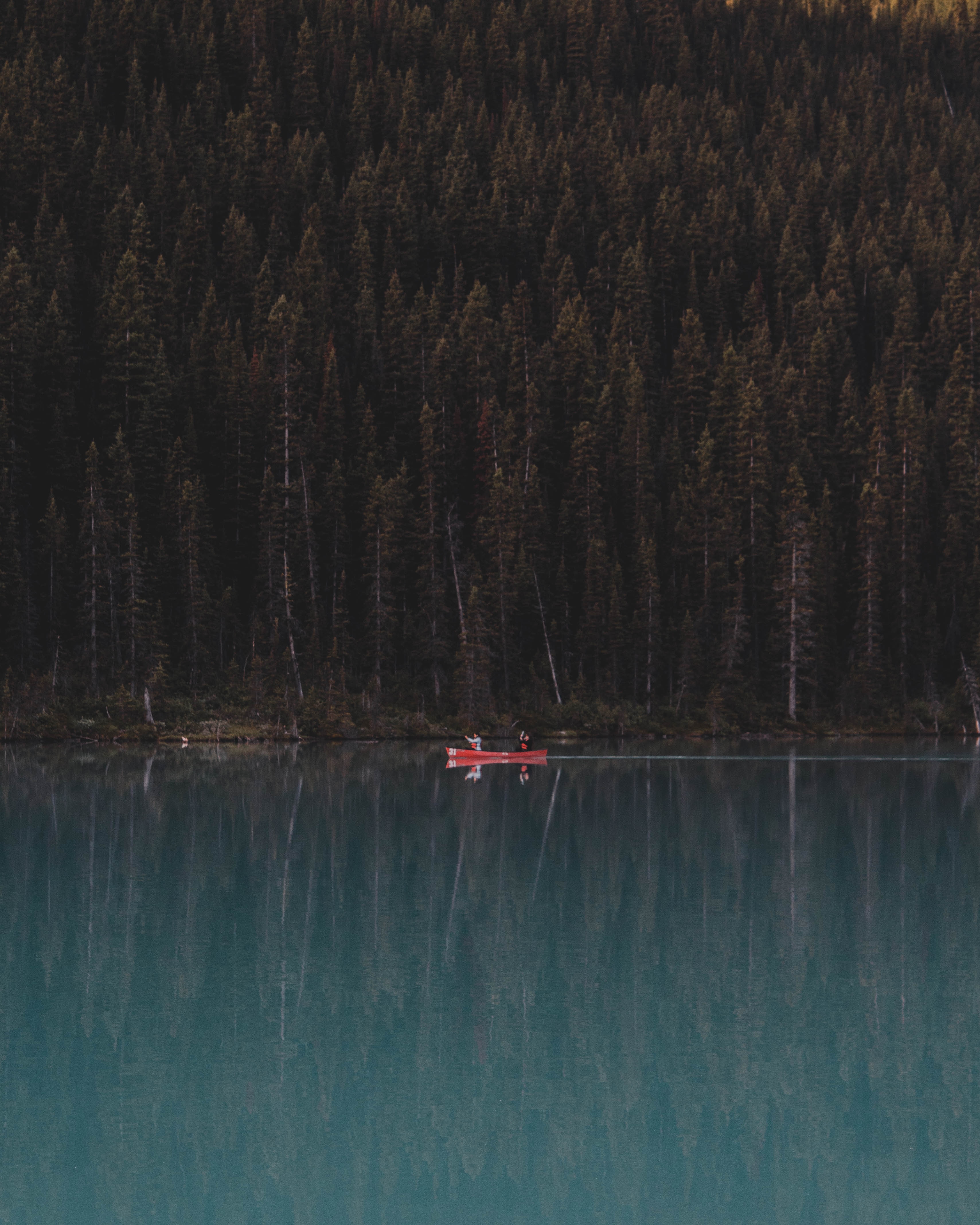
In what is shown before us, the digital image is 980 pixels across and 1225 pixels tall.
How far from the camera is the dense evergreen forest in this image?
8544 centimetres

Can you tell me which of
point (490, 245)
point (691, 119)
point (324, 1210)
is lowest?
point (324, 1210)

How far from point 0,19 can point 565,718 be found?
293 ft

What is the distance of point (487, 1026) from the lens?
18.1 meters

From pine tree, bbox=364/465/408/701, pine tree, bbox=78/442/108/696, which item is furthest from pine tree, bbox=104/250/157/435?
pine tree, bbox=364/465/408/701

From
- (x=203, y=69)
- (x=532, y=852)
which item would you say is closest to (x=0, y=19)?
(x=203, y=69)

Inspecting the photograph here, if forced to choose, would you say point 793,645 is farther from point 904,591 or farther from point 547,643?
point 547,643

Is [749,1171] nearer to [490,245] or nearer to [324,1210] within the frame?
[324,1210]

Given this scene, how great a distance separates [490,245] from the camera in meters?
121

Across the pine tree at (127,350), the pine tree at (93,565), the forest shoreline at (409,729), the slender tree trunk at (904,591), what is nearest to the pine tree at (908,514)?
the slender tree trunk at (904,591)

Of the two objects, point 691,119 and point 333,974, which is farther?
point 691,119

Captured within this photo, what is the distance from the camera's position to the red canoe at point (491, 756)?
63375 mm

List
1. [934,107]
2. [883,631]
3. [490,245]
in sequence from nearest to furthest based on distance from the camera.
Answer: [883,631] < [490,245] < [934,107]

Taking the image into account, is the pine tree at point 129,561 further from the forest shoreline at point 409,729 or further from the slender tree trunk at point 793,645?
the slender tree trunk at point 793,645

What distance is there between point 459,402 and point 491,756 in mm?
43447
